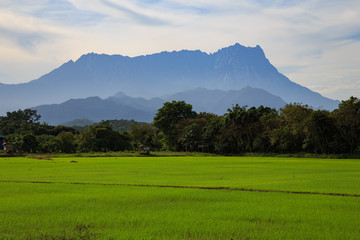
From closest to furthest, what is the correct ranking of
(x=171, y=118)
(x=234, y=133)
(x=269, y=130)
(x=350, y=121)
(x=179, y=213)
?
(x=179, y=213) < (x=350, y=121) < (x=269, y=130) < (x=234, y=133) < (x=171, y=118)

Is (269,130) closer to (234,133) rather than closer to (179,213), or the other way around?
(234,133)

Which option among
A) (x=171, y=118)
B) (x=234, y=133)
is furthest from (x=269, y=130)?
(x=171, y=118)

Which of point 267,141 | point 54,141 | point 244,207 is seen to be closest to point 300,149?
point 267,141

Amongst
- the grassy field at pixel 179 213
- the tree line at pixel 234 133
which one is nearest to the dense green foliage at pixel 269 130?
the tree line at pixel 234 133

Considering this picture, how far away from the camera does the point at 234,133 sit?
56.9m

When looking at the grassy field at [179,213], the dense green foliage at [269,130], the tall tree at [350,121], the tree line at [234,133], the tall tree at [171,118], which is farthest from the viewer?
the tall tree at [171,118]

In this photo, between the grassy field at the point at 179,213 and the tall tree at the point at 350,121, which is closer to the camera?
the grassy field at the point at 179,213

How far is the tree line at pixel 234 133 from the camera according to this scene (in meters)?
45.6

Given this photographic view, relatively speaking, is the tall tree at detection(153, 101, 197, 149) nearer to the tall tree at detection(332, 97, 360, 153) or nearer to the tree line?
the tree line

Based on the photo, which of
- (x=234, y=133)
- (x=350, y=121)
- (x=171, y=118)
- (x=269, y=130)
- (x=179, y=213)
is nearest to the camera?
(x=179, y=213)

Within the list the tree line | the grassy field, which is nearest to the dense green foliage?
the tree line

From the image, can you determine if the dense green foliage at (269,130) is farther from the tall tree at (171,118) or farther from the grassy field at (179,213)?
the grassy field at (179,213)

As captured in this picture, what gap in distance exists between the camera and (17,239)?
22.6 feet

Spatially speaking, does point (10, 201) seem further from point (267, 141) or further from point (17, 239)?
point (267, 141)
